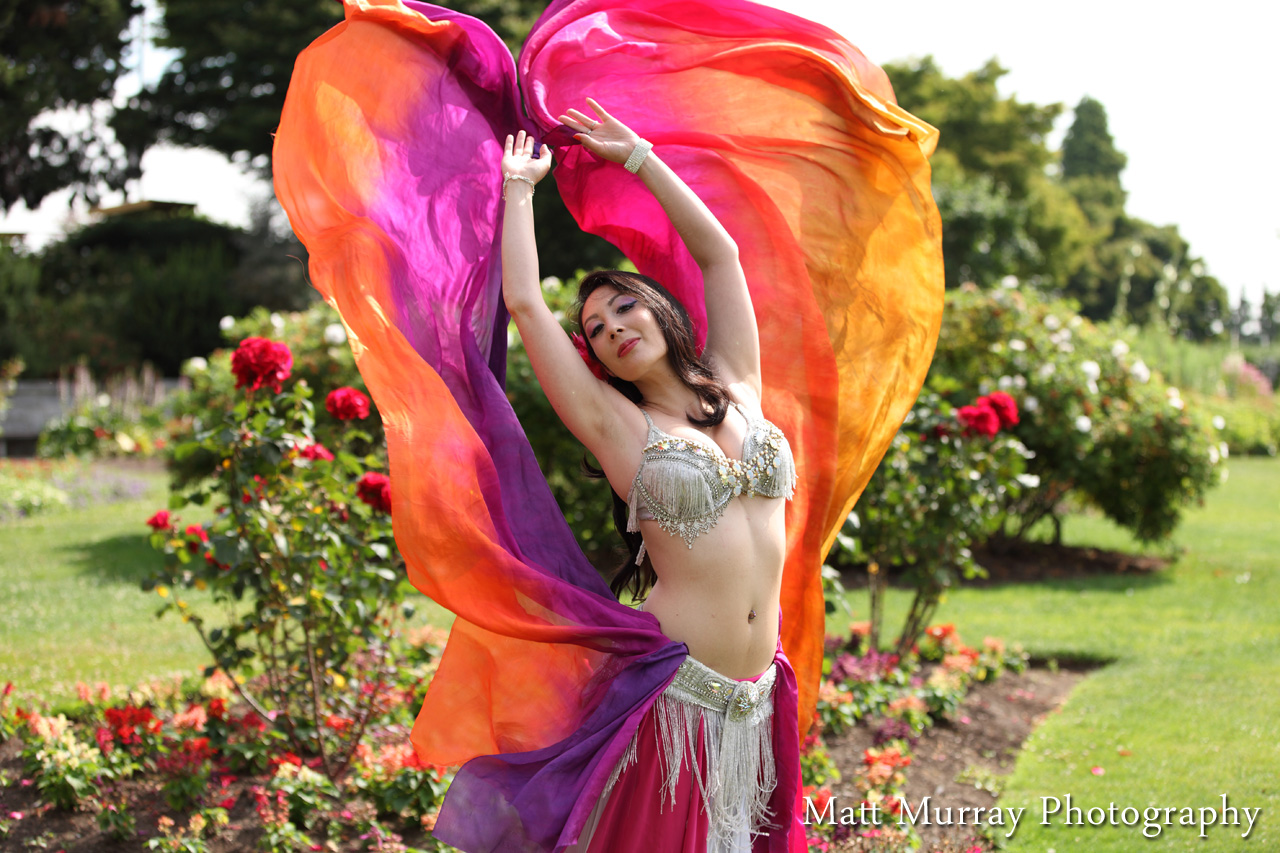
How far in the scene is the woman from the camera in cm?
231

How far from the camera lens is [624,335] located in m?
2.43

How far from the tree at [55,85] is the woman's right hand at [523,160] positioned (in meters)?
29.6

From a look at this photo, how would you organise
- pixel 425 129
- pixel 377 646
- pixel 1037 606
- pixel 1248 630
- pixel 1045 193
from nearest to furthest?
pixel 425 129 < pixel 377 646 < pixel 1248 630 < pixel 1037 606 < pixel 1045 193

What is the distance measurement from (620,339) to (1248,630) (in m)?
6.29

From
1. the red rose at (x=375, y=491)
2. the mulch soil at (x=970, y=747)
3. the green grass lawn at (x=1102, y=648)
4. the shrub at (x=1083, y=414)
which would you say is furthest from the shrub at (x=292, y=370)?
the shrub at (x=1083, y=414)

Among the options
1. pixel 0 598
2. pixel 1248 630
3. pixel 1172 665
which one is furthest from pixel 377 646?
pixel 1248 630

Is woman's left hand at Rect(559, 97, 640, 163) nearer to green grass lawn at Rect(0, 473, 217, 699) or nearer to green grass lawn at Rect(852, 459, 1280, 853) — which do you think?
green grass lawn at Rect(852, 459, 1280, 853)

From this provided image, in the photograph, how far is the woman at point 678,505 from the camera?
231 centimetres

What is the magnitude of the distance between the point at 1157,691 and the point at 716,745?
13.8 feet

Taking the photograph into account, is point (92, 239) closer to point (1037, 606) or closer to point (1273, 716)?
point (1037, 606)

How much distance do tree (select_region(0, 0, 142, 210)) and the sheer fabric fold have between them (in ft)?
96.4

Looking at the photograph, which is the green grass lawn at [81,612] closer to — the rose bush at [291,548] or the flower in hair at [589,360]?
the rose bush at [291,548]

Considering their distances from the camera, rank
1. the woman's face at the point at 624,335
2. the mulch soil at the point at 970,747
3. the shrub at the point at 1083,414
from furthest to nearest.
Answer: the shrub at the point at 1083,414
the mulch soil at the point at 970,747
the woman's face at the point at 624,335

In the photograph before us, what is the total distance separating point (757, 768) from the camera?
2.43 m
